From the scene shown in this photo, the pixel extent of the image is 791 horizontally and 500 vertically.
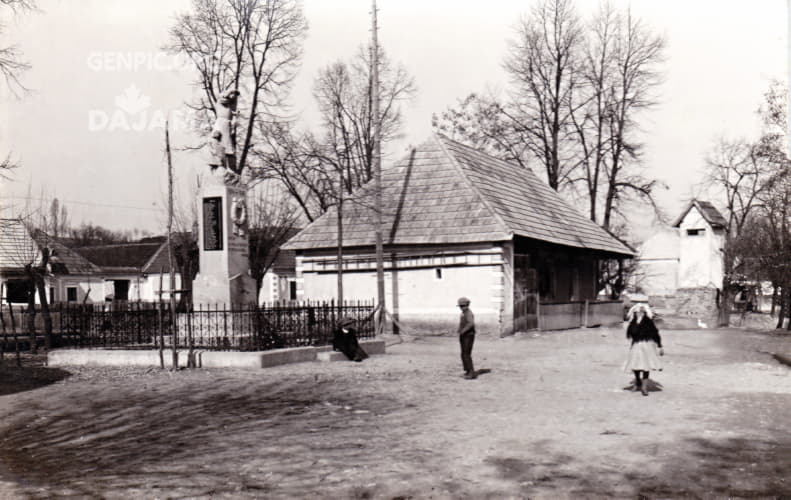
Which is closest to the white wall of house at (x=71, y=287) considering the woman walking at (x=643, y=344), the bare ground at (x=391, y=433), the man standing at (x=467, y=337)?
the bare ground at (x=391, y=433)

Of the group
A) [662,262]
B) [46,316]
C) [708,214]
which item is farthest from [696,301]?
[46,316]

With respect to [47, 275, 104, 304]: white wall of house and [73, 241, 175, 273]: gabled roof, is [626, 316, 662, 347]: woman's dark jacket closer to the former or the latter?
[47, 275, 104, 304]: white wall of house

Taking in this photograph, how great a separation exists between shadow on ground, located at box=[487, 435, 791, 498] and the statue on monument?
11.0 m

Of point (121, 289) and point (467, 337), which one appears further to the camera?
point (121, 289)

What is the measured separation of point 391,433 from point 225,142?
986 centimetres

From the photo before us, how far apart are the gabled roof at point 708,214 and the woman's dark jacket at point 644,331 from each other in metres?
42.0

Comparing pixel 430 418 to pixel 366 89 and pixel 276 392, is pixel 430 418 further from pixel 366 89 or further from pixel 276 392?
pixel 366 89

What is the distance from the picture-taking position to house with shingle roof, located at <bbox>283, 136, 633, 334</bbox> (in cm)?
2448

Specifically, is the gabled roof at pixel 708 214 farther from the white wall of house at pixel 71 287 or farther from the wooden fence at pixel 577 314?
the white wall of house at pixel 71 287

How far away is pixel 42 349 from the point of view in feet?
70.1

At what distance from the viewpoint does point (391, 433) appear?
8781 millimetres

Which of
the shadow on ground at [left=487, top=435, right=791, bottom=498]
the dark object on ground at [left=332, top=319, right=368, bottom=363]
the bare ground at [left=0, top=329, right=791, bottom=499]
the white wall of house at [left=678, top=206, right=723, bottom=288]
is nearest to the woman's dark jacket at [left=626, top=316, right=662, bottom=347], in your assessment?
the bare ground at [left=0, top=329, right=791, bottom=499]

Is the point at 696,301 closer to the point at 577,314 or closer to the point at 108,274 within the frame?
the point at 577,314

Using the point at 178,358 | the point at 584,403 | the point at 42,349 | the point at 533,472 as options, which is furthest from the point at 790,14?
the point at 42,349
